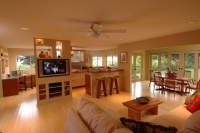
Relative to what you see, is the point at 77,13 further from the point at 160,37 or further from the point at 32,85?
the point at 32,85

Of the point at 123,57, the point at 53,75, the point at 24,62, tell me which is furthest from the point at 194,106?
the point at 24,62

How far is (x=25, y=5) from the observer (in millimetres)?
1673

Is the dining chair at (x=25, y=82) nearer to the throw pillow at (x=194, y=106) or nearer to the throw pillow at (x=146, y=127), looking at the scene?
the throw pillow at (x=146, y=127)

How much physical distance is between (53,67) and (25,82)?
9.43ft

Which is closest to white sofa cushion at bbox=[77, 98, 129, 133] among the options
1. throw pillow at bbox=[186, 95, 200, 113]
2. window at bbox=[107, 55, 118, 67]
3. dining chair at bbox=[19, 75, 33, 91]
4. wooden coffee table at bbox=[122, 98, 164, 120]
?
wooden coffee table at bbox=[122, 98, 164, 120]

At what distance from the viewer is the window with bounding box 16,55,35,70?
23.1 feet

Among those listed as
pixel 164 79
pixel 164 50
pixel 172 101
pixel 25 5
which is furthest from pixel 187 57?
pixel 25 5

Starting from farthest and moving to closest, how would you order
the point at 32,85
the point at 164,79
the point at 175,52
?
the point at 175,52 → the point at 32,85 → the point at 164,79

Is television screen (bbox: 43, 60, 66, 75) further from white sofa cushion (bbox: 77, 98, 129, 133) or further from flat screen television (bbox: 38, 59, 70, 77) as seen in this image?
white sofa cushion (bbox: 77, 98, 129, 133)

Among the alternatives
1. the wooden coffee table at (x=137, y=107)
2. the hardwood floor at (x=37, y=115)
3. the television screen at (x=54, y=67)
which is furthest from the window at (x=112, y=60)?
the wooden coffee table at (x=137, y=107)

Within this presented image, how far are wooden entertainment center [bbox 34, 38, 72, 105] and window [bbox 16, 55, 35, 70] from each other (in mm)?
3859

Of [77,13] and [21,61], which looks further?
[21,61]

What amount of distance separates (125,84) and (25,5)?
499cm

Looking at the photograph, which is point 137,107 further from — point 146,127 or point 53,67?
point 53,67
